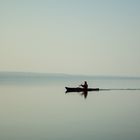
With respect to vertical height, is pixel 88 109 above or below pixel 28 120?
above

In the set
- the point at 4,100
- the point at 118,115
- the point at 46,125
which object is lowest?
the point at 46,125

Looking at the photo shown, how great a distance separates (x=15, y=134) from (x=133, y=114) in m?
12.6

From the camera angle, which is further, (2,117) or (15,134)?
(2,117)

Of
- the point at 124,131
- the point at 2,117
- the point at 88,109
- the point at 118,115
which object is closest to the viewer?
the point at 124,131

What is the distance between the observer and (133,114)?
3306cm

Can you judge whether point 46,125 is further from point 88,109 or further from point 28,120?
point 88,109

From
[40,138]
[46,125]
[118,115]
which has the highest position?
[118,115]

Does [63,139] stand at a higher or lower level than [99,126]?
lower

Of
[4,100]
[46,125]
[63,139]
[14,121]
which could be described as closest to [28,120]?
[14,121]

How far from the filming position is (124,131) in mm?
24344

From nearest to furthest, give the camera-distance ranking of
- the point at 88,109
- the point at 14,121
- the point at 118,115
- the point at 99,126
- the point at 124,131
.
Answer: the point at 124,131 < the point at 99,126 < the point at 14,121 < the point at 118,115 < the point at 88,109

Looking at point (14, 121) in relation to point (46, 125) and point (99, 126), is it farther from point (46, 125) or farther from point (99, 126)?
point (99, 126)

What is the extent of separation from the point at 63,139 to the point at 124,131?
165 inches

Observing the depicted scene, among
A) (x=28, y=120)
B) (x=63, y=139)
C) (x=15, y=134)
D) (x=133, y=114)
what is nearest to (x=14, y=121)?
(x=28, y=120)
